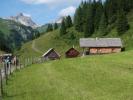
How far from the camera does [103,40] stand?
136625 millimetres

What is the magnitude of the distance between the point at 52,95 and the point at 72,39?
570 ft

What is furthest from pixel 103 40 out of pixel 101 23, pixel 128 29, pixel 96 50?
pixel 101 23

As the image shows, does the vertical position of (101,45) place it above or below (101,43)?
below

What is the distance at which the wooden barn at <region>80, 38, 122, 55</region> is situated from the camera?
134m

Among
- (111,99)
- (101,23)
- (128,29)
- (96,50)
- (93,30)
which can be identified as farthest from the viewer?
(93,30)

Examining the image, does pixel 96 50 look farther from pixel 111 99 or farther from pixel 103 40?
pixel 111 99

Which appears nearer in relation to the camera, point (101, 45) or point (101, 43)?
point (101, 45)

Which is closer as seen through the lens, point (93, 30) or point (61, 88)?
point (61, 88)

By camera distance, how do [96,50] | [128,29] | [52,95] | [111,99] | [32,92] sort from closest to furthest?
[111,99]
[52,95]
[32,92]
[96,50]
[128,29]

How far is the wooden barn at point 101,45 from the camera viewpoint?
134 metres

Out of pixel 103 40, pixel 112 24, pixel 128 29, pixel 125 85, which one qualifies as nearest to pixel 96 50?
pixel 103 40

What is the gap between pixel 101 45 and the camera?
442 ft

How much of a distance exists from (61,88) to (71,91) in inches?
93.2

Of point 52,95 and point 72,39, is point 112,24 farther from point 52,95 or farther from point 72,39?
point 52,95
